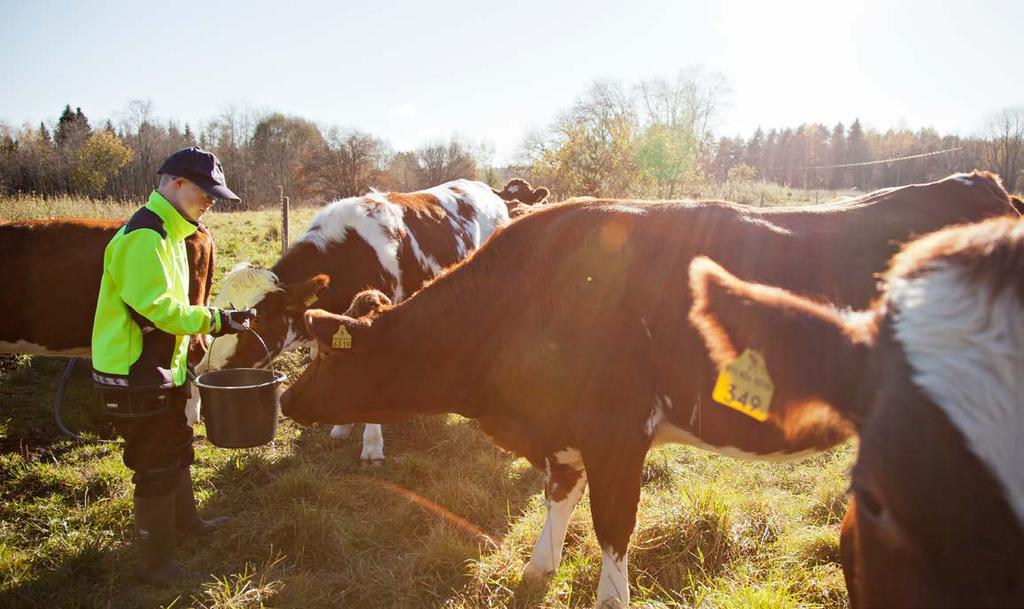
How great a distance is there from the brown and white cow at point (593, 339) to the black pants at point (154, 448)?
796 mm

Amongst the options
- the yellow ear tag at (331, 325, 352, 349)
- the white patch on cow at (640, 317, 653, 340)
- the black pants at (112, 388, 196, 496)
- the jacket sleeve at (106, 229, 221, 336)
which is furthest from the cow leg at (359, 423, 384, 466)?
the white patch on cow at (640, 317, 653, 340)

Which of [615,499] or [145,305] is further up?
[145,305]

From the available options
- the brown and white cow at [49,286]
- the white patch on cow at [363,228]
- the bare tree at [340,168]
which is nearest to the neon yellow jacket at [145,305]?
the brown and white cow at [49,286]

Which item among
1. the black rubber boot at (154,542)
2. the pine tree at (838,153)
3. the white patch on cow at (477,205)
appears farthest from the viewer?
the pine tree at (838,153)

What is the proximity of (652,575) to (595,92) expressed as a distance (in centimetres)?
4228

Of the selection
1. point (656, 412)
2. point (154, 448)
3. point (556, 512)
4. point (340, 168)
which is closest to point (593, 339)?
point (656, 412)

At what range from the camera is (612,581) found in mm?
3180

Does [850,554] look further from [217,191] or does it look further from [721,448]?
[217,191]

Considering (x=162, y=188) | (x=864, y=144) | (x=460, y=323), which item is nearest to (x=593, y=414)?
(x=460, y=323)

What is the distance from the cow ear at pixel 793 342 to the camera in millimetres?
1363

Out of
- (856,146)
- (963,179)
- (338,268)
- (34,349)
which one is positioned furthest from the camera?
(856,146)

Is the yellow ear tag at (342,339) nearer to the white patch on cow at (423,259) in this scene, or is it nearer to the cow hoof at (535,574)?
the cow hoof at (535,574)

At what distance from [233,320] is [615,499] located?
255cm

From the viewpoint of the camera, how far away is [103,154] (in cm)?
3797
